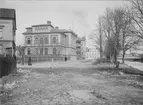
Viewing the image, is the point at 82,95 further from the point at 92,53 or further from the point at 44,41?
the point at 92,53

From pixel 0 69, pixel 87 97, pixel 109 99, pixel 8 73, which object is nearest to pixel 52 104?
pixel 87 97

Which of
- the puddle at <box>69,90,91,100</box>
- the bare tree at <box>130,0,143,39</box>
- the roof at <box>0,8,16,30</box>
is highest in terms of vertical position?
the roof at <box>0,8,16,30</box>

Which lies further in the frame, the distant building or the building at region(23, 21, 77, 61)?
the building at region(23, 21, 77, 61)

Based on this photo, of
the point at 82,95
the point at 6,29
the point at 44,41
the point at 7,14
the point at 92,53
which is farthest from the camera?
the point at 92,53

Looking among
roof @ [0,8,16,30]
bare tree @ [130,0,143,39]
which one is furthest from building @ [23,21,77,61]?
bare tree @ [130,0,143,39]

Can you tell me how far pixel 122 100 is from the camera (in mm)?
5590

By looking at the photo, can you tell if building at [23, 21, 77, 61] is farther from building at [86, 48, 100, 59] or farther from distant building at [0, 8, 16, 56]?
building at [86, 48, 100, 59]

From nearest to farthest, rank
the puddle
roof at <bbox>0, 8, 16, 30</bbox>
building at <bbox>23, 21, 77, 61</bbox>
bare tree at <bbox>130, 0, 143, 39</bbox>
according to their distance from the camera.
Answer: the puddle → bare tree at <bbox>130, 0, 143, 39</bbox> → roof at <bbox>0, 8, 16, 30</bbox> → building at <bbox>23, 21, 77, 61</bbox>

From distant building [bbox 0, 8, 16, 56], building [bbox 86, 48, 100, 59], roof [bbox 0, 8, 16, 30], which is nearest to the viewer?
distant building [bbox 0, 8, 16, 56]

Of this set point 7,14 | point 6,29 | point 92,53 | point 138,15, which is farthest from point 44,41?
point 92,53

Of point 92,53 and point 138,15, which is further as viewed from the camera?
point 92,53

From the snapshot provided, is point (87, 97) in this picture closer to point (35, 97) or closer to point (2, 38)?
point (35, 97)

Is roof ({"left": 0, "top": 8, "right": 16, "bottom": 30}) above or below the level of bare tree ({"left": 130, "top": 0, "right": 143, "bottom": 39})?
above

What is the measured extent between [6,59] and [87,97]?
863 cm
